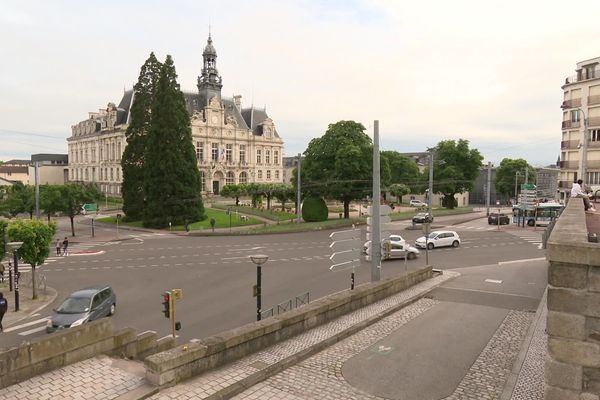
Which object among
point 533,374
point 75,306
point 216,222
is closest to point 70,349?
point 75,306

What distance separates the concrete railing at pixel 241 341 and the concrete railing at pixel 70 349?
187cm

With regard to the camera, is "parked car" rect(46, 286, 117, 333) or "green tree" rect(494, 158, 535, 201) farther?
"green tree" rect(494, 158, 535, 201)

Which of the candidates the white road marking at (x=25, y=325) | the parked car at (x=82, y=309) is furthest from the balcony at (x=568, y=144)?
the white road marking at (x=25, y=325)

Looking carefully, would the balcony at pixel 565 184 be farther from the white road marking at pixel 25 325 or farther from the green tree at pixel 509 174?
the green tree at pixel 509 174

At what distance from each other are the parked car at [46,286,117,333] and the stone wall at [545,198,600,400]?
51.4 ft

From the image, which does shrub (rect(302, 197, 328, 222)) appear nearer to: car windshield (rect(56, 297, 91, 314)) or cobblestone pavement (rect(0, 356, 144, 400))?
car windshield (rect(56, 297, 91, 314))

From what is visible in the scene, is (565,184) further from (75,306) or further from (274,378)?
(75,306)

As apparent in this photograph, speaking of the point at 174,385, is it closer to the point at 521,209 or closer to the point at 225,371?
the point at 225,371

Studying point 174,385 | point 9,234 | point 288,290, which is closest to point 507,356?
point 174,385

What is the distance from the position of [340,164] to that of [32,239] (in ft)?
113

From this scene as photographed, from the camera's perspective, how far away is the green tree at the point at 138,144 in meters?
58.6

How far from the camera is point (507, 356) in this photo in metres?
11.1

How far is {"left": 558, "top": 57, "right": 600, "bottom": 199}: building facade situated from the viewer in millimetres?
43688

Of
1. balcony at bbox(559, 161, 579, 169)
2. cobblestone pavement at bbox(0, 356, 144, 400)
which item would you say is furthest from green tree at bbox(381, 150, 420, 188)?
cobblestone pavement at bbox(0, 356, 144, 400)
